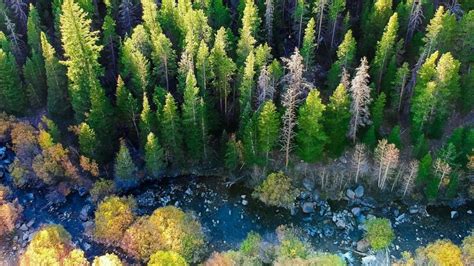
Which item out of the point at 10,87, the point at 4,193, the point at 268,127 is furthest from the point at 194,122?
the point at 10,87

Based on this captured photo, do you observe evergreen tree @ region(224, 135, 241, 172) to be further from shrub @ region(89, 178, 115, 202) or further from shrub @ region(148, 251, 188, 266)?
shrub @ region(148, 251, 188, 266)

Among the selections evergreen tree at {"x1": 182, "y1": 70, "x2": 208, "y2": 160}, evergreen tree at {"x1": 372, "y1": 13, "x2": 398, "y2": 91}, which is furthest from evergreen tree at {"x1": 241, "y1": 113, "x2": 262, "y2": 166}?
evergreen tree at {"x1": 372, "y1": 13, "x2": 398, "y2": 91}

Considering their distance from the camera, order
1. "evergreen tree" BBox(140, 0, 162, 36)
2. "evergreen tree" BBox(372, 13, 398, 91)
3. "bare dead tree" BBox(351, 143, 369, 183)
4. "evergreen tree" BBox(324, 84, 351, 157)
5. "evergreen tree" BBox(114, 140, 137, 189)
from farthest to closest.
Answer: "evergreen tree" BBox(140, 0, 162, 36)
"bare dead tree" BBox(351, 143, 369, 183)
"evergreen tree" BBox(114, 140, 137, 189)
"evergreen tree" BBox(372, 13, 398, 91)
"evergreen tree" BBox(324, 84, 351, 157)

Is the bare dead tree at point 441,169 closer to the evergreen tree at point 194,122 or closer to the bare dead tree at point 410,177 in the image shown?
the bare dead tree at point 410,177

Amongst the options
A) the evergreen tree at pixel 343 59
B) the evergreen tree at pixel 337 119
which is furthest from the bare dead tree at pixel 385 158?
the evergreen tree at pixel 343 59

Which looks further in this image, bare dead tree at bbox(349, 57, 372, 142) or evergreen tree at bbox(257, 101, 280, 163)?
evergreen tree at bbox(257, 101, 280, 163)

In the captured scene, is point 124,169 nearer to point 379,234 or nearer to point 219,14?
point 219,14
